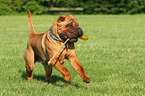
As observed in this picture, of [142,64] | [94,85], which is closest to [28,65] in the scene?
[94,85]

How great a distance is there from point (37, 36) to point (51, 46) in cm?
89

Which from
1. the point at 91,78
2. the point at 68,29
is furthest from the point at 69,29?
the point at 91,78

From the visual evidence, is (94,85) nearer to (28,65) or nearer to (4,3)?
(28,65)

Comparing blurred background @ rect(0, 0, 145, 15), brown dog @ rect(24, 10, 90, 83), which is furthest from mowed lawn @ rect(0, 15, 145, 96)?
blurred background @ rect(0, 0, 145, 15)

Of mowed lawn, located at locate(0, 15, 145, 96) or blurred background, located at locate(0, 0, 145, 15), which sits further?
blurred background, located at locate(0, 0, 145, 15)

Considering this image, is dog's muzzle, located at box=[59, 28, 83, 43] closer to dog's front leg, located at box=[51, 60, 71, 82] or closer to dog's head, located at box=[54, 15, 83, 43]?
dog's head, located at box=[54, 15, 83, 43]

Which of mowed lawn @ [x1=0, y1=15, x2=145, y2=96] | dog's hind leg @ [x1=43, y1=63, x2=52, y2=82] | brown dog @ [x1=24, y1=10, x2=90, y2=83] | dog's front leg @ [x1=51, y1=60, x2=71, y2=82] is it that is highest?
brown dog @ [x1=24, y1=10, x2=90, y2=83]

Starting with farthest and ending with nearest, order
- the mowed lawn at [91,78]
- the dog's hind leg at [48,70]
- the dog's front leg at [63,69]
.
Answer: the dog's hind leg at [48,70], the mowed lawn at [91,78], the dog's front leg at [63,69]

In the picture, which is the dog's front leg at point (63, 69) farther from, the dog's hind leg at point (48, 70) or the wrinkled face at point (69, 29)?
the dog's hind leg at point (48, 70)

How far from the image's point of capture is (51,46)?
448 centimetres

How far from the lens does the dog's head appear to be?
4205 millimetres

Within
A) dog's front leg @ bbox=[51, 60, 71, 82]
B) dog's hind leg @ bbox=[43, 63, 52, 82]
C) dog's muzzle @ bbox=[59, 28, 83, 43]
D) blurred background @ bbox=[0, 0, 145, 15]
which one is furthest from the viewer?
blurred background @ bbox=[0, 0, 145, 15]

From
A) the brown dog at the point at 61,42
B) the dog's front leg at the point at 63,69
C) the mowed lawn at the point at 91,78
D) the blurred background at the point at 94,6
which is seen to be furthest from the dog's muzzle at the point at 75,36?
the blurred background at the point at 94,6

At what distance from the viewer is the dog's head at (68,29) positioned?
4205mm
